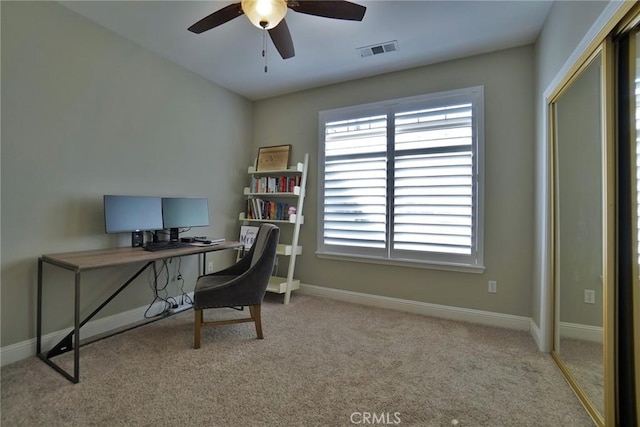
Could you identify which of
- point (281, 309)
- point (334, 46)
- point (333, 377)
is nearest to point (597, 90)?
point (334, 46)

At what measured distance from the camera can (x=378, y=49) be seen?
9.31ft

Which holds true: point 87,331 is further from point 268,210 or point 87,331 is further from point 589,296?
point 589,296

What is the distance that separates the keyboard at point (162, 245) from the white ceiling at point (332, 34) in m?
1.92

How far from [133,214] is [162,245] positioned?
14.2 inches

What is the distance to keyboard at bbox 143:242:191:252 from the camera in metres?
2.49

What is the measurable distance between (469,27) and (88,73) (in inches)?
129

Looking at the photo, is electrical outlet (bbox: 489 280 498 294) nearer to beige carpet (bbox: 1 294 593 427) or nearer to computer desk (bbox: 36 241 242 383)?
beige carpet (bbox: 1 294 593 427)

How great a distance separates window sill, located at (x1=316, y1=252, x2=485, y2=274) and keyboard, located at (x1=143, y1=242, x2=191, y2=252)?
162cm

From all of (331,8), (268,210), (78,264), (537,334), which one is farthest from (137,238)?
(537,334)

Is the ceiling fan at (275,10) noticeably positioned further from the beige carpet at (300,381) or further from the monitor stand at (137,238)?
the beige carpet at (300,381)

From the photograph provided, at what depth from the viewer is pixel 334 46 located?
2791mm

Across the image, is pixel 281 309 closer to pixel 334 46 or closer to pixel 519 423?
pixel 519 423

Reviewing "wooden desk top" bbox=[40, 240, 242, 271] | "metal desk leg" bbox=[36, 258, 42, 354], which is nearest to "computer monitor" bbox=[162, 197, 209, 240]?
"wooden desk top" bbox=[40, 240, 242, 271]

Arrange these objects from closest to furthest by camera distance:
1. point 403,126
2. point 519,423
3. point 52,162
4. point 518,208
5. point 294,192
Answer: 1. point 519,423
2. point 52,162
3. point 518,208
4. point 403,126
5. point 294,192
